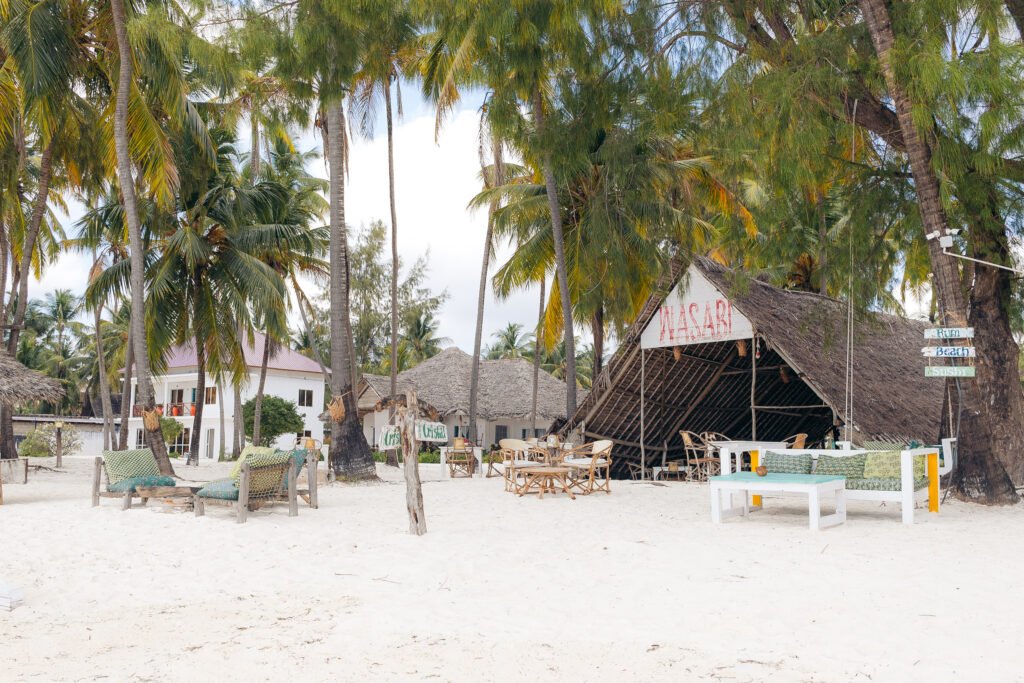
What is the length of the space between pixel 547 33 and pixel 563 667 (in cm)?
778

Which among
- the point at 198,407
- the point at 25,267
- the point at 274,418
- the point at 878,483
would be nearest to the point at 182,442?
the point at 274,418

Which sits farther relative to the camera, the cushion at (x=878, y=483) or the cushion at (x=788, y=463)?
the cushion at (x=788, y=463)

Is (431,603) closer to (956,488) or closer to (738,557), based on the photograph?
(738,557)

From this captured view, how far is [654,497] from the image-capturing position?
1062cm

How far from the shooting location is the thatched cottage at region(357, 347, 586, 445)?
27656 millimetres

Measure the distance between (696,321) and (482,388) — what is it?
52.1 ft

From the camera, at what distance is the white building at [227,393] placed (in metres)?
33.4

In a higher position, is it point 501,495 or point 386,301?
point 386,301

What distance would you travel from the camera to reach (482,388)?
29.2 meters

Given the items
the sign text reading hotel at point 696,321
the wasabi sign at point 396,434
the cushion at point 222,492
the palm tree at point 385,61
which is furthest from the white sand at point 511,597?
the palm tree at point 385,61

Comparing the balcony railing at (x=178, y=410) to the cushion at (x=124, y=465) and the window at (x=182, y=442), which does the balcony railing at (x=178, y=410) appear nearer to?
the window at (x=182, y=442)

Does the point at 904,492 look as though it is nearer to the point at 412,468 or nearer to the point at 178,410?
the point at 412,468

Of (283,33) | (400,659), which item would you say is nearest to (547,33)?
(283,33)

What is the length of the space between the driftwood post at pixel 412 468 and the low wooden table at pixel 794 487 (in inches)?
103
